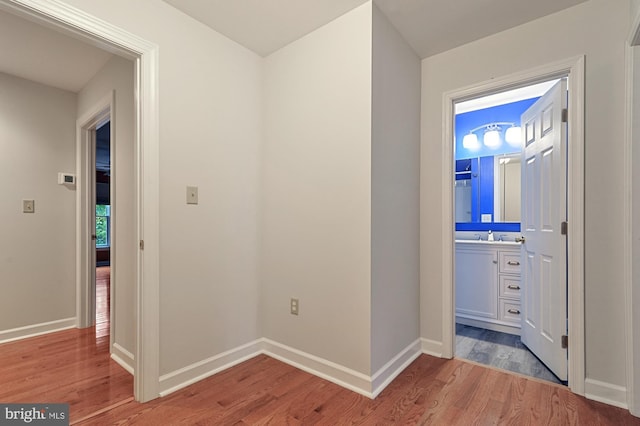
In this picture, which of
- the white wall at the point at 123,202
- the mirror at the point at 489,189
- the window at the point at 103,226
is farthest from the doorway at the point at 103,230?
the mirror at the point at 489,189

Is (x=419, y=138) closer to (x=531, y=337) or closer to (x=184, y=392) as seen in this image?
(x=531, y=337)

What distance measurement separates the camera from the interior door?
2105 millimetres

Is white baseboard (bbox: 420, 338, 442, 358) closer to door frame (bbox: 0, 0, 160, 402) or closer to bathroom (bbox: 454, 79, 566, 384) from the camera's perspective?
bathroom (bbox: 454, 79, 566, 384)

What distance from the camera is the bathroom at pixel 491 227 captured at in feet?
9.37

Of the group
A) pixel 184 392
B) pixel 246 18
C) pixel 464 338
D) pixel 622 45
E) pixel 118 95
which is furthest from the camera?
pixel 464 338

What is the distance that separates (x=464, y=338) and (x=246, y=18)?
326cm

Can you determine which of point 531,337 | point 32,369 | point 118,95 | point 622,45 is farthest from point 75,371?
point 622,45

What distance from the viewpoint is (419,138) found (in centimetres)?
261

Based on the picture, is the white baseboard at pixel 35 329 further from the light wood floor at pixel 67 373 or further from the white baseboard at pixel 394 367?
the white baseboard at pixel 394 367

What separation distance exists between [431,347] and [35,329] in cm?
367

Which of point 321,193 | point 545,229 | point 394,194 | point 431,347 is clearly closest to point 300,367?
point 431,347

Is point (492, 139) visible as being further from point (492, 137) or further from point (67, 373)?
Answer: point (67, 373)

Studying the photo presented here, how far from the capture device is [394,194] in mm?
2221

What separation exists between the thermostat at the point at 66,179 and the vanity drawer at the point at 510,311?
4608 millimetres
